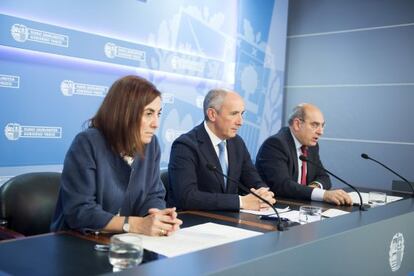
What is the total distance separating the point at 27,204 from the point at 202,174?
0.91 m

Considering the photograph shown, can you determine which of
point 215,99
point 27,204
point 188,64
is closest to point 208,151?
point 215,99

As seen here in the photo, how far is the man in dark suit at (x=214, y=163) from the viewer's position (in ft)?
7.08

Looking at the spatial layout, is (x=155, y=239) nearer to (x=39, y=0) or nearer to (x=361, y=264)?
(x=361, y=264)

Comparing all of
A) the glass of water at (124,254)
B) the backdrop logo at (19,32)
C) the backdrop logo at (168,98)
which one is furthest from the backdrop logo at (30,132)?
the glass of water at (124,254)

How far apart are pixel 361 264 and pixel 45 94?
7.40 ft

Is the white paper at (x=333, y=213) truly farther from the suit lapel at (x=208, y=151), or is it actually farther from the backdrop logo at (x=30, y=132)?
the backdrop logo at (x=30, y=132)

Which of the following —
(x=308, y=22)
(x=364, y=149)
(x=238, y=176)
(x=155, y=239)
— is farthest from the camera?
(x=308, y=22)

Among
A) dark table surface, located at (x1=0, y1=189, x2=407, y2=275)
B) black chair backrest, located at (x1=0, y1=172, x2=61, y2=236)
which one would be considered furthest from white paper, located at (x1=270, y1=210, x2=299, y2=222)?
black chair backrest, located at (x1=0, y1=172, x2=61, y2=236)

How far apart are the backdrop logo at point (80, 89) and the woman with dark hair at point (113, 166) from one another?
1.35m

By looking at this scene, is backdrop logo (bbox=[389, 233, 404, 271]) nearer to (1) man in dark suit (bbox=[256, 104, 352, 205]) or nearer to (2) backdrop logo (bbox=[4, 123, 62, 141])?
(1) man in dark suit (bbox=[256, 104, 352, 205])

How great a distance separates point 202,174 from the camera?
8.15ft

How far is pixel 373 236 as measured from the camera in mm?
1647

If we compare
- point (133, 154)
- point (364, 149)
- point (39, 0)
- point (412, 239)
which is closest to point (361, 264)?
point (412, 239)

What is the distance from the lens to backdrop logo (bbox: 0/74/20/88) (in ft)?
9.11
